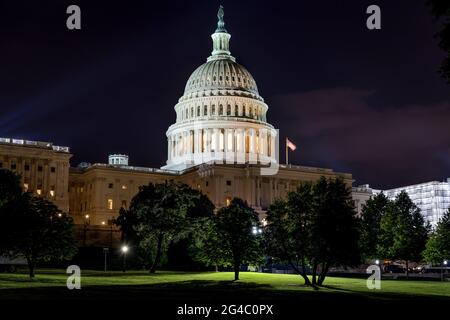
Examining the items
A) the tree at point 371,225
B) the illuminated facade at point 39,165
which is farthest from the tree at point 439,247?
the illuminated facade at point 39,165

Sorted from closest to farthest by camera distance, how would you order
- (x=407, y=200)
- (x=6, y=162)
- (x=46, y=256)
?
(x=46, y=256), (x=407, y=200), (x=6, y=162)

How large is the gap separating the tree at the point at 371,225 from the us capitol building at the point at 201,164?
42668 mm

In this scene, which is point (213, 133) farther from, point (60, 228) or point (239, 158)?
point (60, 228)

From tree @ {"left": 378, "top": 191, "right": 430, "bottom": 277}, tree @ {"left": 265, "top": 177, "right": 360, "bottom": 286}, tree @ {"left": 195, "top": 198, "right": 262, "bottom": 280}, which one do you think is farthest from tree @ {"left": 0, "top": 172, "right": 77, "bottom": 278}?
tree @ {"left": 378, "top": 191, "right": 430, "bottom": 277}

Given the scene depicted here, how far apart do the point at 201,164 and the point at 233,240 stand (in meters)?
91.5

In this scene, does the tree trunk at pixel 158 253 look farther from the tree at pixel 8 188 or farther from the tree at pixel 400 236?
the tree at pixel 400 236

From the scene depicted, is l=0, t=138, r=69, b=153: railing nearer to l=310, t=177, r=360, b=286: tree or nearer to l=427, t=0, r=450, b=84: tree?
l=310, t=177, r=360, b=286: tree

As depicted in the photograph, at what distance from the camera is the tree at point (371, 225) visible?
93.8 m

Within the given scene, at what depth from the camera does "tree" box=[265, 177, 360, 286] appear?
5678 centimetres
